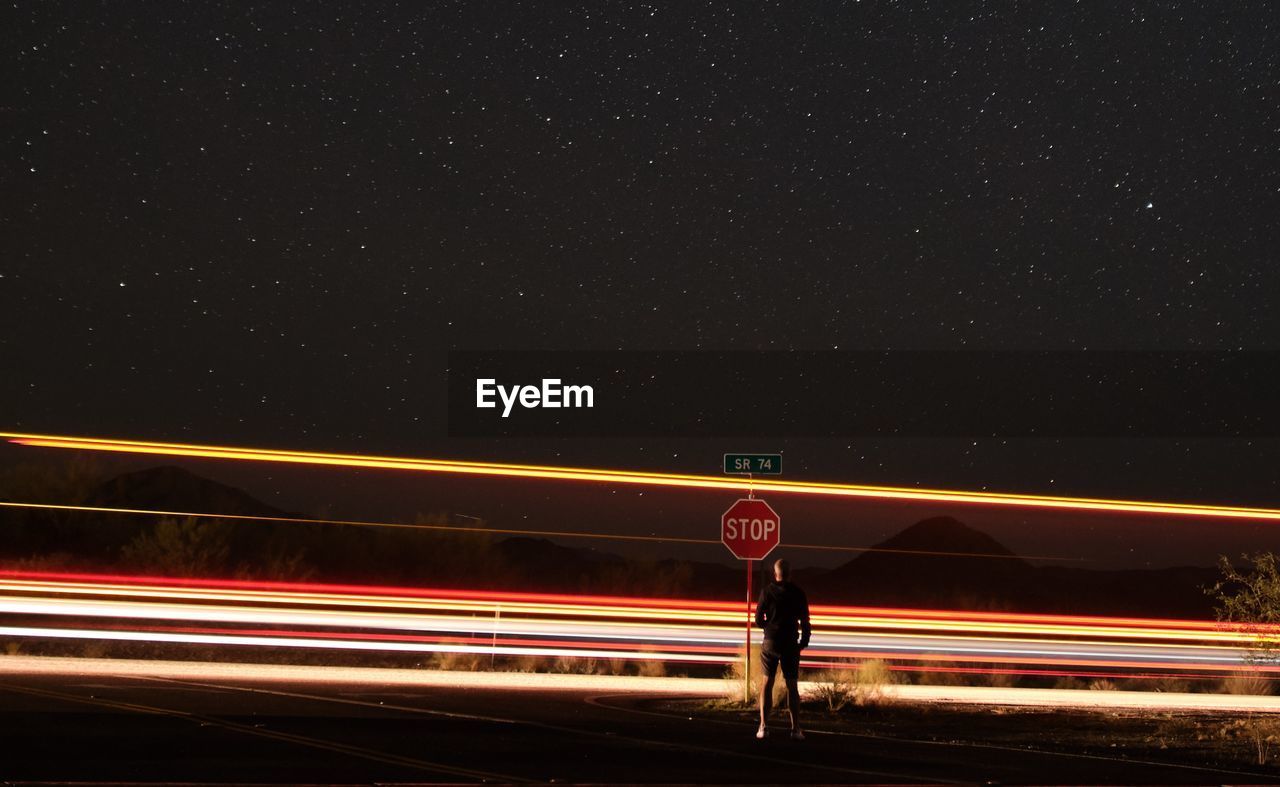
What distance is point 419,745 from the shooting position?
42.5 ft

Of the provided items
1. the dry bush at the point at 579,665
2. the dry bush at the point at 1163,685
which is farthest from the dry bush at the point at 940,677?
the dry bush at the point at 579,665

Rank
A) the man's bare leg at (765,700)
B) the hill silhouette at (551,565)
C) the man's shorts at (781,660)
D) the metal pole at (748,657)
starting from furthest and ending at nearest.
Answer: the hill silhouette at (551,565)
the metal pole at (748,657)
the man's shorts at (781,660)
the man's bare leg at (765,700)

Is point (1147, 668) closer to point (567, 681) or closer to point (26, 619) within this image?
point (567, 681)

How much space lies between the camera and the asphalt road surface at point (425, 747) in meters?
11.1

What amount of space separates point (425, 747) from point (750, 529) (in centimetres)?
722

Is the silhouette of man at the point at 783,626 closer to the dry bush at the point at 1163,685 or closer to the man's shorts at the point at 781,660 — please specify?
the man's shorts at the point at 781,660

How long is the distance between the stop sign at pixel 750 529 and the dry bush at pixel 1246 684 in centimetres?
1315

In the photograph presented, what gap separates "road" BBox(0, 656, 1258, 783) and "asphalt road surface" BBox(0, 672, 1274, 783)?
0.07 feet

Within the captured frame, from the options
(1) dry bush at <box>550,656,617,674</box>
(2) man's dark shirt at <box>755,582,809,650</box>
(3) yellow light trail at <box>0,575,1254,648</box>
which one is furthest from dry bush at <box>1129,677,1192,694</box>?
(2) man's dark shirt at <box>755,582,809,650</box>

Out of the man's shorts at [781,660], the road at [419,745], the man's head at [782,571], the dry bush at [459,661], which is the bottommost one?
the road at [419,745]

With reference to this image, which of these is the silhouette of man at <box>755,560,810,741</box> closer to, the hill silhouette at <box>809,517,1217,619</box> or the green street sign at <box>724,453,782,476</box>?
the green street sign at <box>724,453,782,476</box>

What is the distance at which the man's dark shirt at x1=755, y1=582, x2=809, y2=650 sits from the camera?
50.9 feet

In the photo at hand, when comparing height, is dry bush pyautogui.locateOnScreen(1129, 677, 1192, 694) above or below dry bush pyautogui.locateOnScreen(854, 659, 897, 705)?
below

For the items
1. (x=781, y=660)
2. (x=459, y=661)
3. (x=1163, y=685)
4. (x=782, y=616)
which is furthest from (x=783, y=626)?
(x=1163, y=685)
